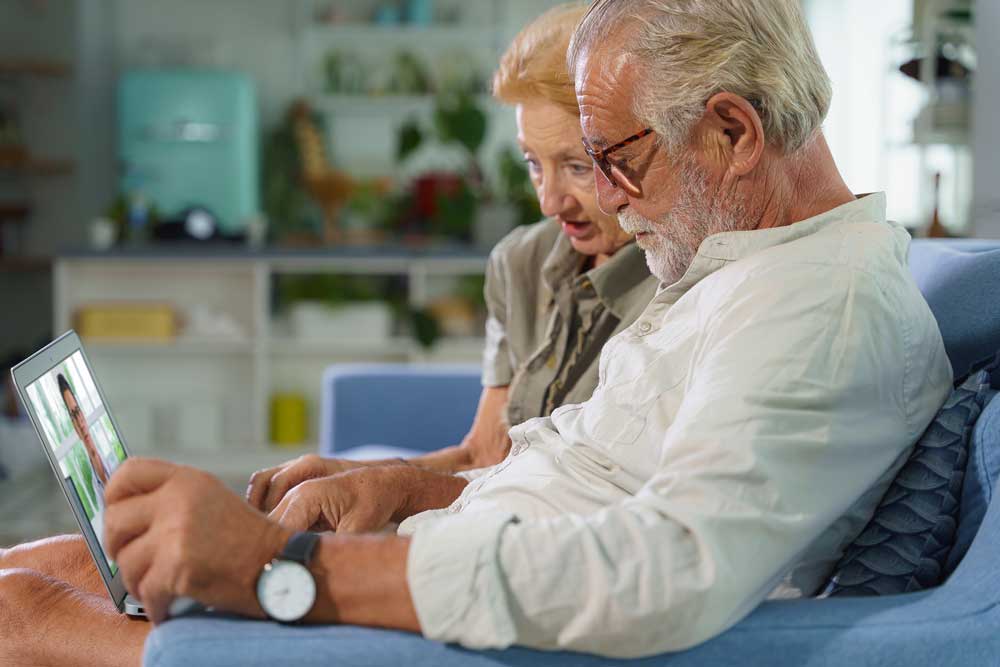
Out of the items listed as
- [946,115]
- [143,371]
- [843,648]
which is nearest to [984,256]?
[843,648]

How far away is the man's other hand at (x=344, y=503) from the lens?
139 cm

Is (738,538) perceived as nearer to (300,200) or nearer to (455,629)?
(455,629)

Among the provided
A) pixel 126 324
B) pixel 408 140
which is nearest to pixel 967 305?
pixel 408 140

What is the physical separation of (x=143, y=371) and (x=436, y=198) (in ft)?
4.45

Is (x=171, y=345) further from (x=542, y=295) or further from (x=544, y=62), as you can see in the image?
(x=544, y=62)

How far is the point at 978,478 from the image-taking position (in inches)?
44.6

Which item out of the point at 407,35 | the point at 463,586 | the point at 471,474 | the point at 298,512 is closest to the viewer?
the point at 463,586

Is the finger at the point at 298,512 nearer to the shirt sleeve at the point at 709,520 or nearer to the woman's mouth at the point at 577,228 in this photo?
the shirt sleeve at the point at 709,520

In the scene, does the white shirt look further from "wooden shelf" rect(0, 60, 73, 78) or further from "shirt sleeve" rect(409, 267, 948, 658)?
"wooden shelf" rect(0, 60, 73, 78)

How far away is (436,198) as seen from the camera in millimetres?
4516

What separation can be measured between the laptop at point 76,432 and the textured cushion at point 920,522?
2.40 feet

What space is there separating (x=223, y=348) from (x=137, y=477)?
11.9ft

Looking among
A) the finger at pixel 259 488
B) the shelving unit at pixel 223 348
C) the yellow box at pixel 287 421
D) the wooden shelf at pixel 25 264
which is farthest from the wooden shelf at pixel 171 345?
the finger at pixel 259 488

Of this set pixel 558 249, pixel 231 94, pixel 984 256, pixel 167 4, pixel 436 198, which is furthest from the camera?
pixel 167 4
